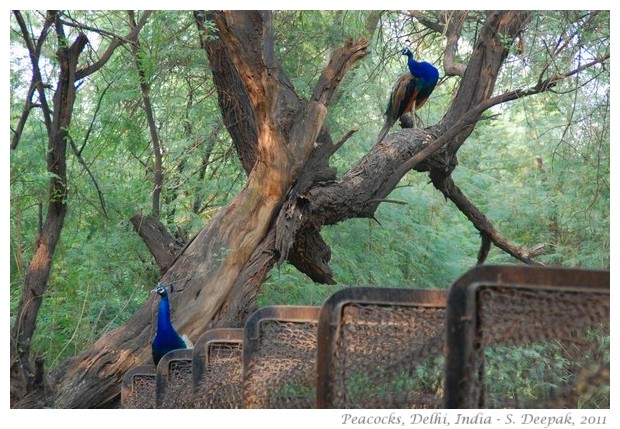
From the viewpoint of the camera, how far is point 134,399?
5.30 meters

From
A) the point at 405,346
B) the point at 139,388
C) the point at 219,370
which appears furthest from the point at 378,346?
the point at 139,388

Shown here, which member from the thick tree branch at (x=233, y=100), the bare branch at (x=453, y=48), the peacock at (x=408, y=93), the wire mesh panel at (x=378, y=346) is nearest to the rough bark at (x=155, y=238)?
the thick tree branch at (x=233, y=100)

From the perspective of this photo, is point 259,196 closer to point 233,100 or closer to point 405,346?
point 233,100

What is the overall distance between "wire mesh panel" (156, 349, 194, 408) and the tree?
110cm

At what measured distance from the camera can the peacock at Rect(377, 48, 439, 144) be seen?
758 centimetres

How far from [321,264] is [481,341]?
4781mm

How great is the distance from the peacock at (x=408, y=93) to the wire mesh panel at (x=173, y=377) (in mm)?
→ 3281

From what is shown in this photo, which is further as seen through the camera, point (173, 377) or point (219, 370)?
point (173, 377)

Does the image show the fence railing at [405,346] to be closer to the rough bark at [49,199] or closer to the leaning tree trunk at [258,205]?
the rough bark at [49,199]

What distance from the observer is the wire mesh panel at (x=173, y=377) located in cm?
451

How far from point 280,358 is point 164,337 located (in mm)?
2285

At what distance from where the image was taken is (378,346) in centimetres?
281
